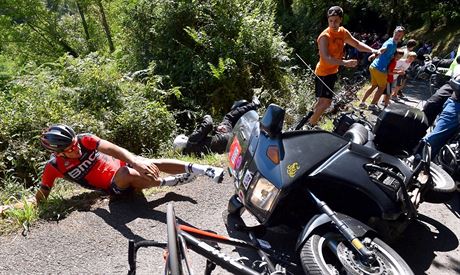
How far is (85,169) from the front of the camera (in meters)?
4.45

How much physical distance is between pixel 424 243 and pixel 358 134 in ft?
4.07

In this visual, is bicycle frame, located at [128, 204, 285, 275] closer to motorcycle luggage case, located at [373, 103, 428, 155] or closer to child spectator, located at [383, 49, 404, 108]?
motorcycle luggage case, located at [373, 103, 428, 155]

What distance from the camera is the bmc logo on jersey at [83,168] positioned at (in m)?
4.41

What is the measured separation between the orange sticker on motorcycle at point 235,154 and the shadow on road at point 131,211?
1.05 meters

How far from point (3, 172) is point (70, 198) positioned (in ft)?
7.46

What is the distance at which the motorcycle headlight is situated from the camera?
2883 mm

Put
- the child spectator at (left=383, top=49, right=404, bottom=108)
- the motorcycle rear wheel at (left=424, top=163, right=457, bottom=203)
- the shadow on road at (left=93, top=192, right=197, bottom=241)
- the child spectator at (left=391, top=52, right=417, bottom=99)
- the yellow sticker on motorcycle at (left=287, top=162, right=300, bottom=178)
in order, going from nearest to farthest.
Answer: the yellow sticker on motorcycle at (left=287, top=162, right=300, bottom=178)
the motorcycle rear wheel at (left=424, top=163, right=457, bottom=203)
the shadow on road at (left=93, top=192, right=197, bottom=241)
the child spectator at (left=383, top=49, right=404, bottom=108)
the child spectator at (left=391, top=52, right=417, bottom=99)

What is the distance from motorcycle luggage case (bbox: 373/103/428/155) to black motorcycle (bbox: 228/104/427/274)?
0.71 metres

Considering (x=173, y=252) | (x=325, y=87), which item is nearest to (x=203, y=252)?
(x=173, y=252)

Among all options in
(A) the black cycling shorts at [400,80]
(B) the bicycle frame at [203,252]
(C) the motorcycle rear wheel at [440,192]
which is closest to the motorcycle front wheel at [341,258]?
(B) the bicycle frame at [203,252]

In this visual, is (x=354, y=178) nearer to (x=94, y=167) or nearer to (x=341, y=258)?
(x=341, y=258)

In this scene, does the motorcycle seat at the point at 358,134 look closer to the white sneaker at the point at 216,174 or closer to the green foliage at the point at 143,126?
the white sneaker at the point at 216,174

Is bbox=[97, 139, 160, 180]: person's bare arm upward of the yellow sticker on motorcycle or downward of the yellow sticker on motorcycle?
downward

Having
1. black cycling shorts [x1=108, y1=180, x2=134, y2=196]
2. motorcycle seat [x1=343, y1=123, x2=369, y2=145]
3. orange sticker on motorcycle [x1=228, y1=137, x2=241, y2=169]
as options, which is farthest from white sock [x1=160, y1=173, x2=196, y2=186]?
motorcycle seat [x1=343, y1=123, x2=369, y2=145]
